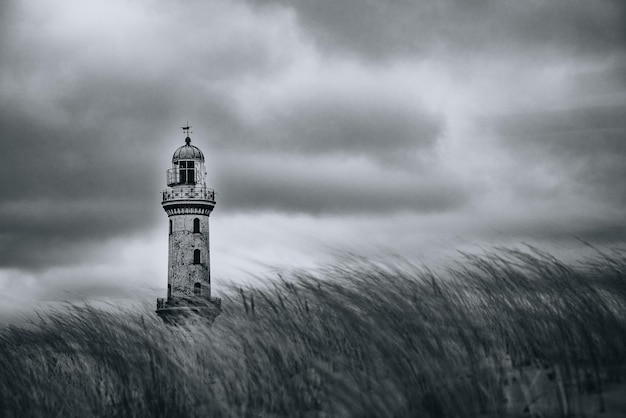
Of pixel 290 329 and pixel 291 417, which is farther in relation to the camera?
pixel 290 329

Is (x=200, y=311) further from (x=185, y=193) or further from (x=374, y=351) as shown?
(x=185, y=193)

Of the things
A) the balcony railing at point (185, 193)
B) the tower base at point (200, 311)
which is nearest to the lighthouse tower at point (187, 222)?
the balcony railing at point (185, 193)

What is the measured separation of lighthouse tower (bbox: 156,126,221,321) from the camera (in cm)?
3859

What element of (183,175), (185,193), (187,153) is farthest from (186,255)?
(187,153)

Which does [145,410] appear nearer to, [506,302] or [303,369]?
[303,369]

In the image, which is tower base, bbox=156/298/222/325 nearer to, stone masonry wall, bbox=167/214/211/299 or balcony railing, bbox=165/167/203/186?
stone masonry wall, bbox=167/214/211/299

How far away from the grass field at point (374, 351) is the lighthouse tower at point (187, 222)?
3287 centimetres

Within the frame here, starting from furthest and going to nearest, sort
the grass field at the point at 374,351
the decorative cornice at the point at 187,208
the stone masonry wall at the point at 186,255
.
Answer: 1. the decorative cornice at the point at 187,208
2. the stone masonry wall at the point at 186,255
3. the grass field at the point at 374,351

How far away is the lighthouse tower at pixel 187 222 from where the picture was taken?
38594mm

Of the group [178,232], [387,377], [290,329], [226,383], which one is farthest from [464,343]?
[178,232]

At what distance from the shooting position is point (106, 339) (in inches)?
226

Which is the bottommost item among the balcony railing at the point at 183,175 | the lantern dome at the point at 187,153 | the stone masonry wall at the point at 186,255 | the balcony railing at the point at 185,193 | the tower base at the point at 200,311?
the tower base at the point at 200,311

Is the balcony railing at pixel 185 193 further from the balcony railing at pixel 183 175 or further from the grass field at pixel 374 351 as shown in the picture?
the grass field at pixel 374 351

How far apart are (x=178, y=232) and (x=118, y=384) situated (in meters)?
34.4
